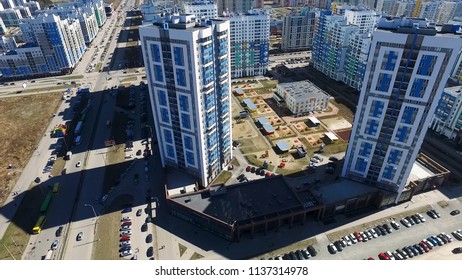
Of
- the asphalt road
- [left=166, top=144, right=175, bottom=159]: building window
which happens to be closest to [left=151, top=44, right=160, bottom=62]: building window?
[left=166, top=144, right=175, bottom=159]: building window

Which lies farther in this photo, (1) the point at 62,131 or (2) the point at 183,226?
(1) the point at 62,131

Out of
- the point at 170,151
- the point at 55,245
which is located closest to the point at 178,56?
the point at 170,151

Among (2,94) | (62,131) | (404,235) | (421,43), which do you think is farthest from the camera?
(2,94)

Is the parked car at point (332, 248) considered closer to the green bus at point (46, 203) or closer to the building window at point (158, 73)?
the building window at point (158, 73)

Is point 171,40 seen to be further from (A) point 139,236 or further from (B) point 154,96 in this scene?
(A) point 139,236

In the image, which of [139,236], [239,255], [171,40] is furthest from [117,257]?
[171,40]

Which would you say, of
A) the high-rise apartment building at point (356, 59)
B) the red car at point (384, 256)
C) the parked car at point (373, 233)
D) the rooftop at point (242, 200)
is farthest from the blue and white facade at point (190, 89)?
the high-rise apartment building at point (356, 59)
